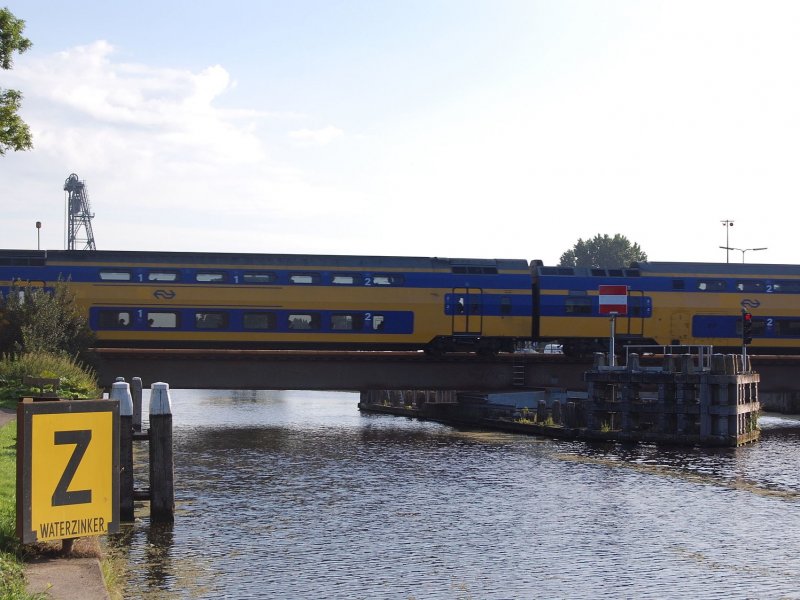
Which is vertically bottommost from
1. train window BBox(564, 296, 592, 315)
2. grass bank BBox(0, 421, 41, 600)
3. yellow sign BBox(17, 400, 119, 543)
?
grass bank BBox(0, 421, 41, 600)

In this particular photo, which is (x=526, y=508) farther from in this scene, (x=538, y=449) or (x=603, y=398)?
(x=603, y=398)

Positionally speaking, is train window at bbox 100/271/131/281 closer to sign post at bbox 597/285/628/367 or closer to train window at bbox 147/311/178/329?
train window at bbox 147/311/178/329

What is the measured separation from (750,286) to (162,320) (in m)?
29.5

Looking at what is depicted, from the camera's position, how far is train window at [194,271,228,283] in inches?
1826

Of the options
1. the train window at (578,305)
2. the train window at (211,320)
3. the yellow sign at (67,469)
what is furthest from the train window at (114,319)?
the yellow sign at (67,469)

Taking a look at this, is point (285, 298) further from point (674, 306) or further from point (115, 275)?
point (674, 306)

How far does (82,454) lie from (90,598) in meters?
2.61

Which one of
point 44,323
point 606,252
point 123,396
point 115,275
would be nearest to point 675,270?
point 115,275

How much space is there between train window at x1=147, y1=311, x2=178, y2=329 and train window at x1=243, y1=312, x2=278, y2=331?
326 centimetres

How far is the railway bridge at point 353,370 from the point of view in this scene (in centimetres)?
4581

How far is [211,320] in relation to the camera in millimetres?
46312

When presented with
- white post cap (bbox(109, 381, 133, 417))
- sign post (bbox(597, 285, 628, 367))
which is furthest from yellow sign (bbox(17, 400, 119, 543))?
sign post (bbox(597, 285, 628, 367))

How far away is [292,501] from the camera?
2520 centimetres

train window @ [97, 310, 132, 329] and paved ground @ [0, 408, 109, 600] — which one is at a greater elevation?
train window @ [97, 310, 132, 329]
